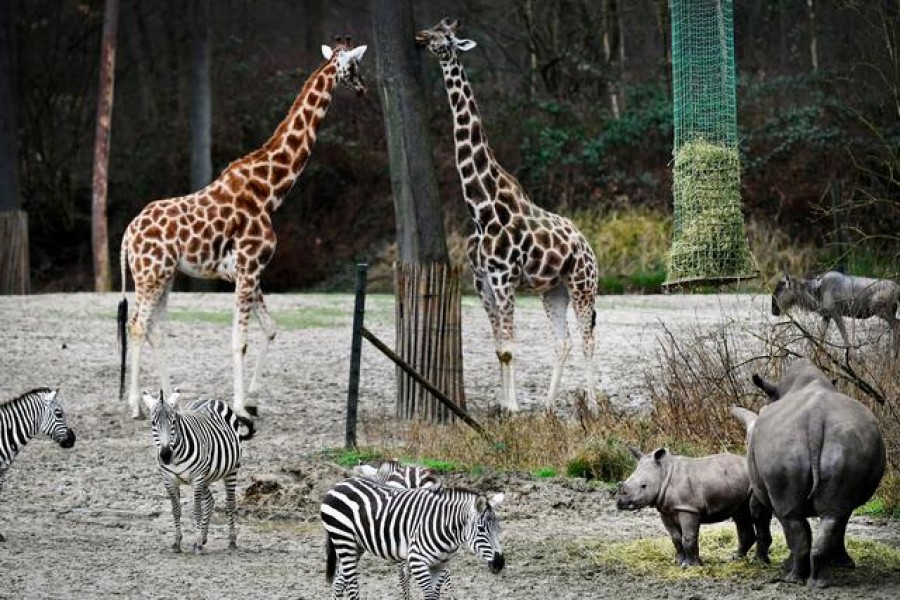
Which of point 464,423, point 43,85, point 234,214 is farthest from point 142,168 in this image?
point 464,423

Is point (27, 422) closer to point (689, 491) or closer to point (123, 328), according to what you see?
point (123, 328)

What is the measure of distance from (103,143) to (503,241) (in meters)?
15.9

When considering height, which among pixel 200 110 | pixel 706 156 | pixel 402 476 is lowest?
pixel 402 476

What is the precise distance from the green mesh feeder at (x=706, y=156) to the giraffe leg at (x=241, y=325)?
4320mm

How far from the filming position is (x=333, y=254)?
103ft

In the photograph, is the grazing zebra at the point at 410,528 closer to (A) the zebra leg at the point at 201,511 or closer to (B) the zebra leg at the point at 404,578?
(B) the zebra leg at the point at 404,578

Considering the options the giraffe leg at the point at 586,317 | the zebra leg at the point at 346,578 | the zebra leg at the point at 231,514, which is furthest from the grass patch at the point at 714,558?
the giraffe leg at the point at 586,317

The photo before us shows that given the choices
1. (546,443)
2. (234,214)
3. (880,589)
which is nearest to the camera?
(880,589)

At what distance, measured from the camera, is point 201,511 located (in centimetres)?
1037

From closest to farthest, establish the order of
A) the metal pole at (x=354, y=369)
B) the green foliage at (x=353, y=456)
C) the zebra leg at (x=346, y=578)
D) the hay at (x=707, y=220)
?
the zebra leg at (x=346, y=578) → the green foliage at (x=353, y=456) → the metal pole at (x=354, y=369) → the hay at (x=707, y=220)

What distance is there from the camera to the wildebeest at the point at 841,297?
14.7 m

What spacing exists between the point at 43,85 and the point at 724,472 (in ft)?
91.1

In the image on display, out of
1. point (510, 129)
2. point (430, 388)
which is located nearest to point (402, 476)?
point (430, 388)

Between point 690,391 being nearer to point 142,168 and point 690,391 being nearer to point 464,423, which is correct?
point 464,423
